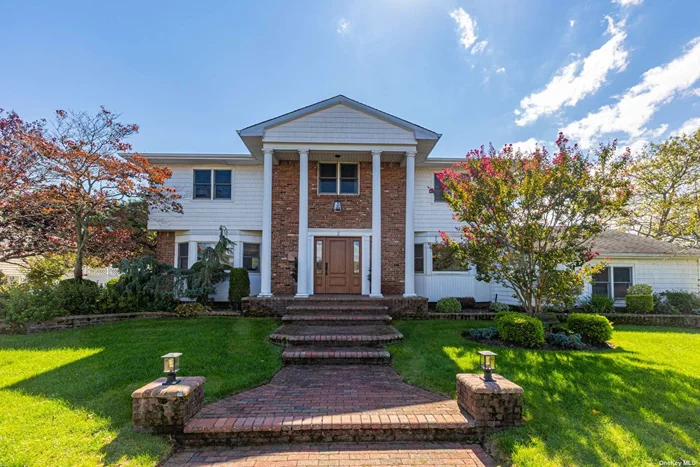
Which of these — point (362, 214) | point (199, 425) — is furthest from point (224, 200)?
point (199, 425)

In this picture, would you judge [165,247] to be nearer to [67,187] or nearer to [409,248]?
[67,187]

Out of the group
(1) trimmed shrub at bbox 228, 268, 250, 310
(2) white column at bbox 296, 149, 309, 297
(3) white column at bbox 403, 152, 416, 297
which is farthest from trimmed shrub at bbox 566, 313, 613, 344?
(1) trimmed shrub at bbox 228, 268, 250, 310

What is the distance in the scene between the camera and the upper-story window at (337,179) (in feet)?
38.9

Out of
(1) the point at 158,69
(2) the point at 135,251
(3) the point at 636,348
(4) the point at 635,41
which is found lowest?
(3) the point at 636,348

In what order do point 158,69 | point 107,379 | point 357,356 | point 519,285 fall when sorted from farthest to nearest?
point 158,69, point 519,285, point 357,356, point 107,379

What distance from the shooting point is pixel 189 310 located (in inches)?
388

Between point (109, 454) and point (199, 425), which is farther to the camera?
point (199, 425)

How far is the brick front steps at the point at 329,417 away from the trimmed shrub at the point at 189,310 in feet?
18.7

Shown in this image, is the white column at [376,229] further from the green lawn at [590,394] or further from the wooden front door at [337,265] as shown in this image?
the green lawn at [590,394]

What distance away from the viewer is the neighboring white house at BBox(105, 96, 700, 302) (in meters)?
10.7

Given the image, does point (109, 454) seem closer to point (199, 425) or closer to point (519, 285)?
point (199, 425)

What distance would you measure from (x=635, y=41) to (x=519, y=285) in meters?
9.41

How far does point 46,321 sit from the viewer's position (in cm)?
876

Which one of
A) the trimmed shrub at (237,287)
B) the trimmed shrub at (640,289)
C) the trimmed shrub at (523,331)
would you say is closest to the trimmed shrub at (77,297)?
the trimmed shrub at (237,287)
